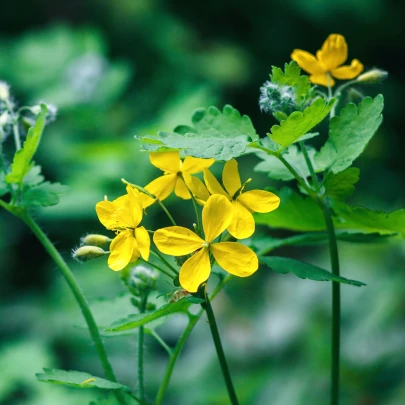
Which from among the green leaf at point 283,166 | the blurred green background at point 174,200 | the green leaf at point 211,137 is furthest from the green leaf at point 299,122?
the blurred green background at point 174,200

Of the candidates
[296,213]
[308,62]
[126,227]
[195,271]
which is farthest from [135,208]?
[308,62]

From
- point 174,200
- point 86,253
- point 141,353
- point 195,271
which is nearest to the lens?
point 195,271

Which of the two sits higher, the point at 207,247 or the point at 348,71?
the point at 348,71

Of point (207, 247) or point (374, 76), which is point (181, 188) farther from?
point (374, 76)

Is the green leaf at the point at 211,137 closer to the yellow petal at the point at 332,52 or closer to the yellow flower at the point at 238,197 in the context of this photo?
the yellow flower at the point at 238,197

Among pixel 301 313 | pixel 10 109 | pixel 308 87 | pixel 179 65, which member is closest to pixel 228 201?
pixel 308 87

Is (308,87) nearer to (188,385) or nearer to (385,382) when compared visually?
(385,382)

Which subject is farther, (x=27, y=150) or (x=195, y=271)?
(x=27, y=150)

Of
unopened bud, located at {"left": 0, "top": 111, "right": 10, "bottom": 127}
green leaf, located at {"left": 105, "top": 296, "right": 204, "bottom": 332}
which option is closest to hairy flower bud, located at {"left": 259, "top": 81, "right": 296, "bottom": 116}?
green leaf, located at {"left": 105, "top": 296, "right": 204, "bottom": 332}
